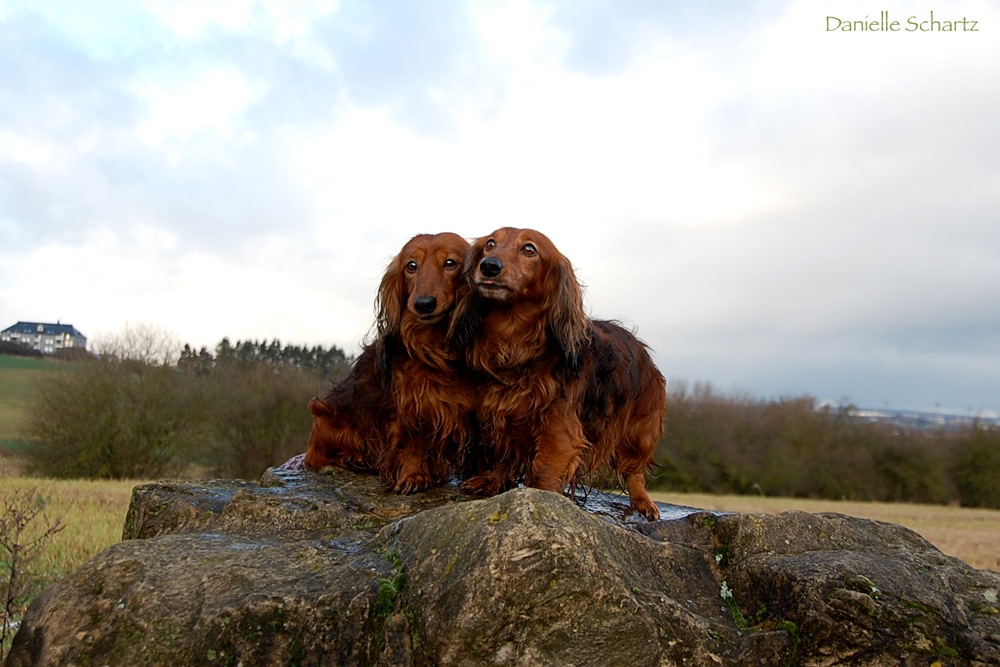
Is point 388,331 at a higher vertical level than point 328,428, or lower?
higher

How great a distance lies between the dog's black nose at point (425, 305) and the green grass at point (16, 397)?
26016 mm

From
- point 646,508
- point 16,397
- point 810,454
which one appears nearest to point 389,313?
point 646,508

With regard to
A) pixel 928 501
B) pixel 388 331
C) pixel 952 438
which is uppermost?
pixel 388 331

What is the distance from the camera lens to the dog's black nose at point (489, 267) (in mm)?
3629

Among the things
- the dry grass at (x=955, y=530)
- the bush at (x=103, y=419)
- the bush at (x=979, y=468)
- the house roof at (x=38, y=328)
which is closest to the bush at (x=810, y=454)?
the bush at (x=979, y=468)

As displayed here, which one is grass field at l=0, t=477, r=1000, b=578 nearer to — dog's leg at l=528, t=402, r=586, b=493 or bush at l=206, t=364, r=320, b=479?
dog's leg at l=528, t=402, r=586, b=493

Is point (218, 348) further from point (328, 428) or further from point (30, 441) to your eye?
point (328, 428)

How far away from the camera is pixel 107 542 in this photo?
31.5 feet

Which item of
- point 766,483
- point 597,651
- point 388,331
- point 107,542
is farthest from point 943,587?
point 766,483

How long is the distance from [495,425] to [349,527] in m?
0.88

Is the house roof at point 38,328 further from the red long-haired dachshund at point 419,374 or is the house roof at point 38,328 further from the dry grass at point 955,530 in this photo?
the red long-haired dachshund at point 419,374

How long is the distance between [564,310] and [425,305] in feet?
2.29

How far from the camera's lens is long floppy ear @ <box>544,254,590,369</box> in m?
3.84

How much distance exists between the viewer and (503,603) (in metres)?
2.27
